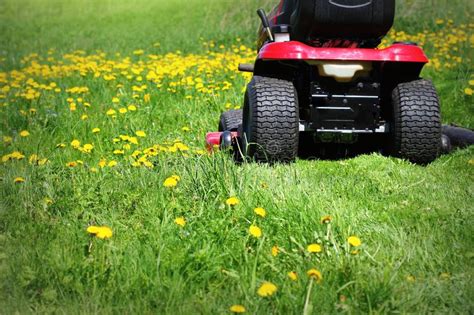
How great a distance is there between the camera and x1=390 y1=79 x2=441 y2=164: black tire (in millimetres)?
4062

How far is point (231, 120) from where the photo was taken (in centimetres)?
493

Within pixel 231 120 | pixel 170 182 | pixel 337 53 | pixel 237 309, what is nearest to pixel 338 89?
pixel 337 53

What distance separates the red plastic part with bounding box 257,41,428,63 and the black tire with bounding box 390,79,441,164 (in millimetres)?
243

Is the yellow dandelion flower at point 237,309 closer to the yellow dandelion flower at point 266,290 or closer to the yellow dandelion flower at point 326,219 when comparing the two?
the yellow dandelion flower at point 266,290

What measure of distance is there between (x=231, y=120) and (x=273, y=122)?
103cm

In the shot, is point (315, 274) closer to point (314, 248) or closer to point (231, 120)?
point (314, 248)

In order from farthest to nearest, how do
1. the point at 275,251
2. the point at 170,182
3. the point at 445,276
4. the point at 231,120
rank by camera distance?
the point at 231,120, the point at 170,182, the point at 275,251, the point at 445,276

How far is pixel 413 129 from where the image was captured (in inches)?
160

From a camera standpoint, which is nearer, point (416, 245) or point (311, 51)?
point (416, 245)

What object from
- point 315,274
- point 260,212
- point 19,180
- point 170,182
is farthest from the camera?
point 19,180

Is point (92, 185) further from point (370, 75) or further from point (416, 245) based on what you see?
point (370, 75)

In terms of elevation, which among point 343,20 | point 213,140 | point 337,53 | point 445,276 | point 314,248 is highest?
point 343,20

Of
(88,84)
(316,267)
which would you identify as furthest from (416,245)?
(88,84)

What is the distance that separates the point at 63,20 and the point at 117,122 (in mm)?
14331
